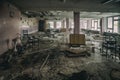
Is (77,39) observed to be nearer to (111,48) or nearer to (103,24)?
(111,48)

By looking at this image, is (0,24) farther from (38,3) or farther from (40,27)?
(40,27)

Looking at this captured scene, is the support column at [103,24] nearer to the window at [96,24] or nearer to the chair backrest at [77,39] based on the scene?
the window at [96,24]

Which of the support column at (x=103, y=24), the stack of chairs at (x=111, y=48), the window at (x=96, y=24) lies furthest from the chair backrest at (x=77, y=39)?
the window at (x=96, y=24)

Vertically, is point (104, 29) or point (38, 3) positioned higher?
point (38, 3)

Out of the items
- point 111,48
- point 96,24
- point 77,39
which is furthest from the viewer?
point 96,24

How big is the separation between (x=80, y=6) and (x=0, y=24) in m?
4.55

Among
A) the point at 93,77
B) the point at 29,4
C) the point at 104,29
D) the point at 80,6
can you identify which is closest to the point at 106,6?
the point at 80,6

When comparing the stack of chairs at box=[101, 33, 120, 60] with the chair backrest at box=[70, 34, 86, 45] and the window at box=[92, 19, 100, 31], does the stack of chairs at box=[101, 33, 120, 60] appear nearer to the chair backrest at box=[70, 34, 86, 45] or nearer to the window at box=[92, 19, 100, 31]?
the chair backrest at box=[70, 34, 86, 45]

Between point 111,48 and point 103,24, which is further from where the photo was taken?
point 103,24

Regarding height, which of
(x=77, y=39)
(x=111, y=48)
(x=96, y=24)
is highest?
(x=96, y=24)

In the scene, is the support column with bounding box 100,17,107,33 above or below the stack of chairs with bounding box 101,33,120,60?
above

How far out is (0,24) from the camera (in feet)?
19.5

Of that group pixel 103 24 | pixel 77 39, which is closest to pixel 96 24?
pixel 103 24

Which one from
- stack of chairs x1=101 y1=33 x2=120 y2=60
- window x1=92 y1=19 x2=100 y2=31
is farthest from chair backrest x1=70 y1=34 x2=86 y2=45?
window x1=92 y1=19 x2=100 y2=31
